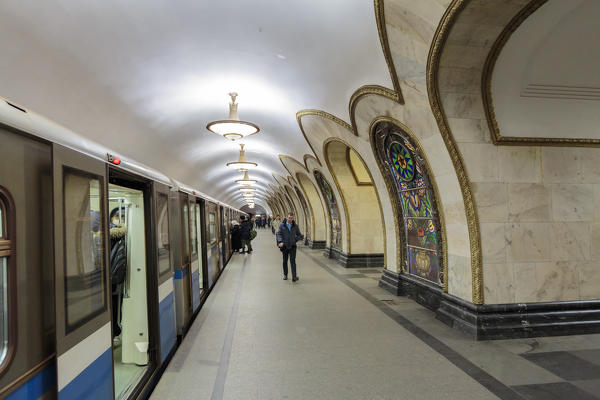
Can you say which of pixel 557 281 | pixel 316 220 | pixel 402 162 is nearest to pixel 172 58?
pixel 402 162

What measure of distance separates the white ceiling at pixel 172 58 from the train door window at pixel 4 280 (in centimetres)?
344

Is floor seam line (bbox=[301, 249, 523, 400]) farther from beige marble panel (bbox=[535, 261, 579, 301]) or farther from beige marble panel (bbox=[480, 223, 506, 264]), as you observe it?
beige marble panel (bbox=[535, 261, 579, 301])

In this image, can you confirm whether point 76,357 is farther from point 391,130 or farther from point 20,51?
point 391,130

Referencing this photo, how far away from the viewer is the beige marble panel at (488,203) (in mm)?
4738

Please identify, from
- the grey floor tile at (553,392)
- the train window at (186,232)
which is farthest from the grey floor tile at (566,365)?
the train window at (186,232)

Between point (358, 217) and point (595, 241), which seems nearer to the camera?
point (595, 241)

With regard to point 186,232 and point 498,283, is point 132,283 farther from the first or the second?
point 498,283

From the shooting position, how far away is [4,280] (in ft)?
4.84

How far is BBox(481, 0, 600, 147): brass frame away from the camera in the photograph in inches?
153

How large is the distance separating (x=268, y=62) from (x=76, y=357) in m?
5.20

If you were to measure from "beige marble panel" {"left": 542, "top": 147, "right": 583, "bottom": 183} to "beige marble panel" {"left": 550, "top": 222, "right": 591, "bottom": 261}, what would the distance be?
60 cm

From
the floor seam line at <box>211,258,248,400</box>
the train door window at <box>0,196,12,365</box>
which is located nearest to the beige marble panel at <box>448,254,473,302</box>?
the floor seam line at <box>211,258,248,400</box>

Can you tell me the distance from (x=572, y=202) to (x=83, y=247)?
5.58 meters

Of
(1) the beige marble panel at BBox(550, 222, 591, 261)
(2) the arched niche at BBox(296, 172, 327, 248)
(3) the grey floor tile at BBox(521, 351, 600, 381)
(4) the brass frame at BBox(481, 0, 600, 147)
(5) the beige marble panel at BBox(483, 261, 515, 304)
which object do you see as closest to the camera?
(3) the grey floor tile at BBox(521, 351, 600, 381)
